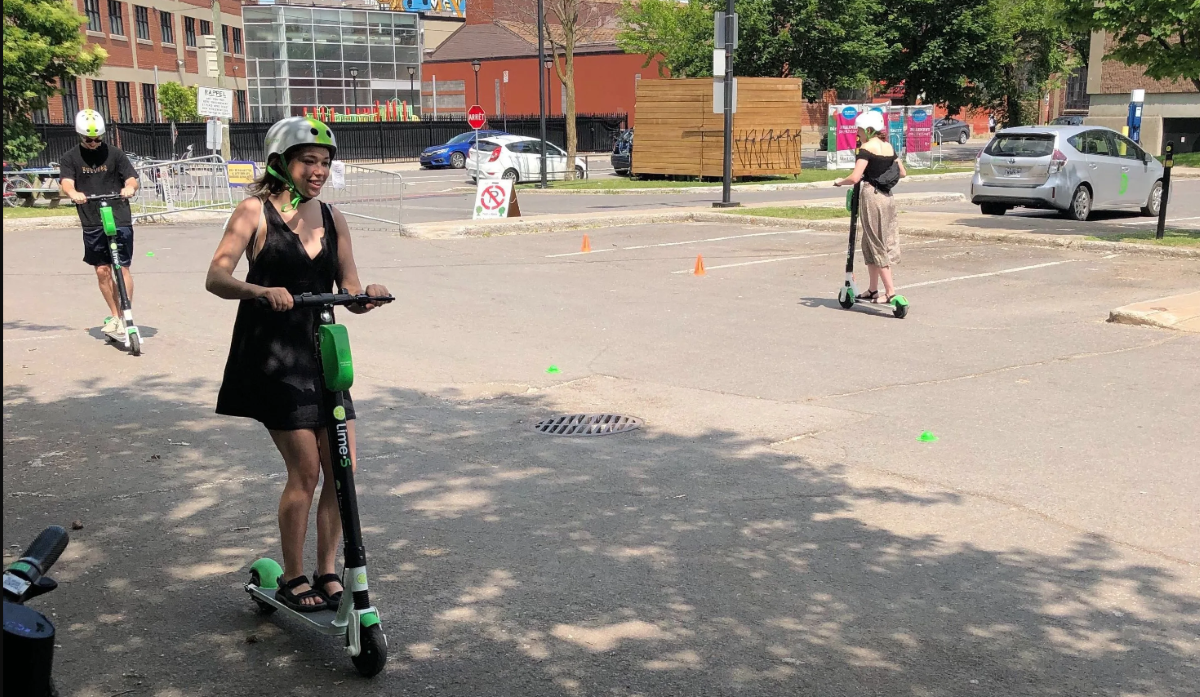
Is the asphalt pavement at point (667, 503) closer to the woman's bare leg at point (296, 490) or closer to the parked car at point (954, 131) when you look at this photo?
the woman's bare leg at point (296, 490)

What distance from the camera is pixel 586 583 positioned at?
4648 millimetres

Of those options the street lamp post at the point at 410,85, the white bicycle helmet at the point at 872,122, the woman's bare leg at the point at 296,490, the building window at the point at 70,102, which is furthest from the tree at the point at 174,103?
the woman's bare leg at the point at 296,490

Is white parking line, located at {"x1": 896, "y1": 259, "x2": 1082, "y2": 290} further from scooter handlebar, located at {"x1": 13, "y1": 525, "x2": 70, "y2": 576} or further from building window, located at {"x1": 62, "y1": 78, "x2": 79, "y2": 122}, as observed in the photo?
building window, located at {"x1": 62, "y1": 78, "x2": 79, "y2": 122}

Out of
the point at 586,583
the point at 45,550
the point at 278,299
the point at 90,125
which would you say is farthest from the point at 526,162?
the point at 45,550

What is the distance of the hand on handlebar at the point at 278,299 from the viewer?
12.3 feet

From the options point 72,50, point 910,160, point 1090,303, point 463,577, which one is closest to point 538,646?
point 463,577

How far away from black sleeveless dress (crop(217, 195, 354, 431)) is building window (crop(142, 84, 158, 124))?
56214mm

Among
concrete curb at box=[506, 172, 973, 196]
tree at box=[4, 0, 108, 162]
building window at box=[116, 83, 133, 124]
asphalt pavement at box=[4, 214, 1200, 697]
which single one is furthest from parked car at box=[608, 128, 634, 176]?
asphalt pavement at box=[4, 214, 1200, 697]

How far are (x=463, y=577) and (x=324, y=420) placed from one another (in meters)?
1.02

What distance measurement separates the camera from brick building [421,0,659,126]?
227 feet

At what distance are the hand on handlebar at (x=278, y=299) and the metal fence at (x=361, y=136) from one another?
3725cm

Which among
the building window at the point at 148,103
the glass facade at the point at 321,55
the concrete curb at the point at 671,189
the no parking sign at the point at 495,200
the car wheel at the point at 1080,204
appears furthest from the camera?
the glass facade at the point at 321,55

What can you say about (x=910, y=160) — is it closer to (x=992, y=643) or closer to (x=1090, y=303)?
(x=1090, y=303)

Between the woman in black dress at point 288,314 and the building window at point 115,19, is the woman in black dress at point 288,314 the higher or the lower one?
the lower one
